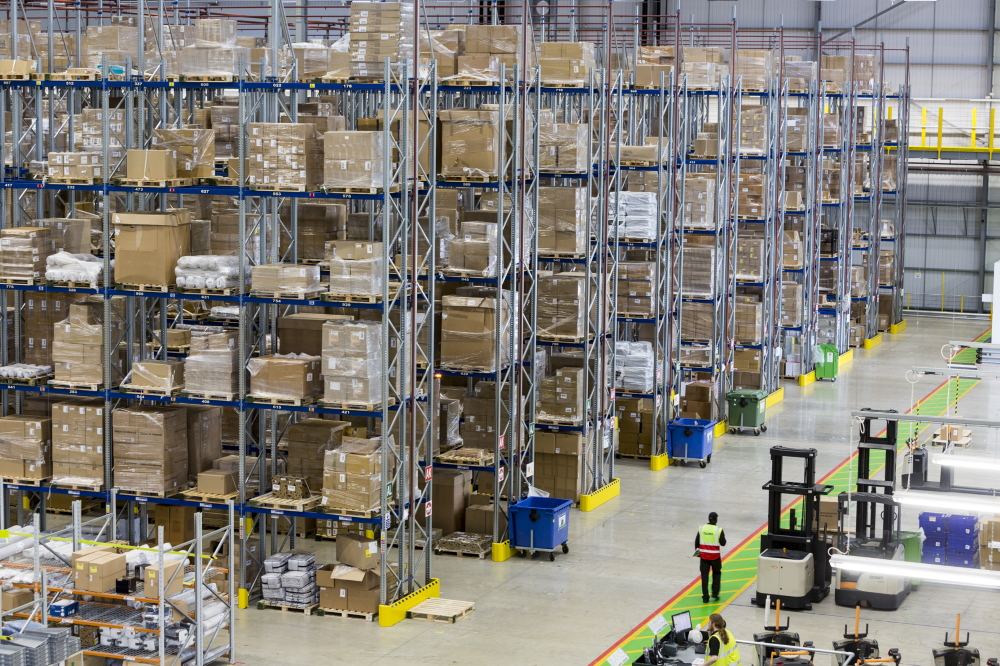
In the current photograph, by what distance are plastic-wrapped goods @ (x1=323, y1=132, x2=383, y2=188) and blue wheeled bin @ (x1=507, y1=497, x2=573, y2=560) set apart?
15.5 ft

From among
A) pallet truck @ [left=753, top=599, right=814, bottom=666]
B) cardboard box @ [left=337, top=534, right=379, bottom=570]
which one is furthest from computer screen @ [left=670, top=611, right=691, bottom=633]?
cardboard box @ [left=337, top=534, right=379, bottom=570]

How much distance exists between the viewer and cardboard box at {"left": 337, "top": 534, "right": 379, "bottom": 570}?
1466 centimetres

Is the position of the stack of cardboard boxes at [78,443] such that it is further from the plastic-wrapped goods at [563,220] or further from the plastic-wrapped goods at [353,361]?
the plastic-wrapped goods at [563,220]

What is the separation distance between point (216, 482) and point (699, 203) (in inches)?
459

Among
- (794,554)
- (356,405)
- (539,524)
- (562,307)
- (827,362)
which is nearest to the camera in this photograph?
(356,405)

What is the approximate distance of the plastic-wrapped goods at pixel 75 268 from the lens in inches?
606

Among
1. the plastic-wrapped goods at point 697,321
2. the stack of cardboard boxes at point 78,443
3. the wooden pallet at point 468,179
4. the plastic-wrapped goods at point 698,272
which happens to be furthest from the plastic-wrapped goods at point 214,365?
the plastic-wrapped goods at point 697,321

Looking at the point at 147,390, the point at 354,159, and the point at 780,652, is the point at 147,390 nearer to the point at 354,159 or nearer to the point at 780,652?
the point at 354,159

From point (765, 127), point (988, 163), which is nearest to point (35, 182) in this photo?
point (765, 127)

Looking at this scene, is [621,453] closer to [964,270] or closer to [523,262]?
[523,262]

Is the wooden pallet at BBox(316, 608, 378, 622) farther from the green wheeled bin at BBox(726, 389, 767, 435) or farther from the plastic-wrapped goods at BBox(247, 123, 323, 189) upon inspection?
the green wheeled bin at BBox(726, 389, 767, 435)

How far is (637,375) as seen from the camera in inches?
883

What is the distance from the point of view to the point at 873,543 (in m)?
16.3

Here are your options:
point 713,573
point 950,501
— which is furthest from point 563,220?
point 950,501
